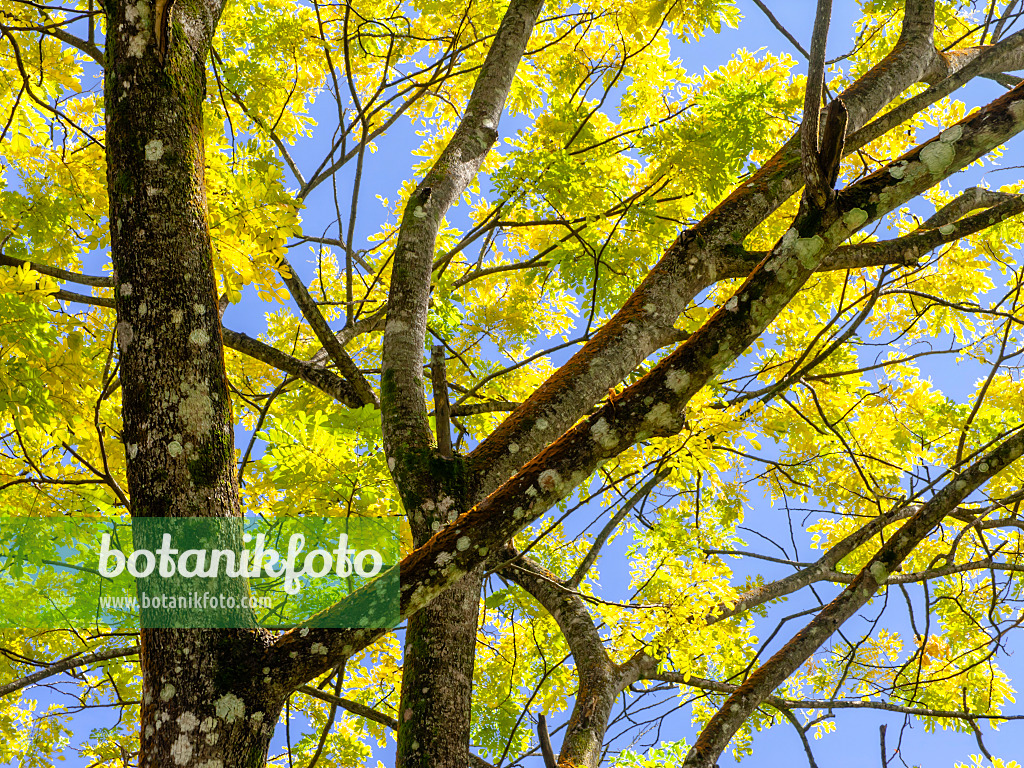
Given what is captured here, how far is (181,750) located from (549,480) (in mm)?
1155

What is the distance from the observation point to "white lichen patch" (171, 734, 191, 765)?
1908 mm

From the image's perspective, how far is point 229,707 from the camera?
6.48 ft

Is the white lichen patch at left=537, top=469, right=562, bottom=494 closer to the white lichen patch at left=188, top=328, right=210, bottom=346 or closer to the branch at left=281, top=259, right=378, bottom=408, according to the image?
the white lichen patch at left=188, top=328, right=210, bottom=346

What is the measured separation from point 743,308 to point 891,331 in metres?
4.62

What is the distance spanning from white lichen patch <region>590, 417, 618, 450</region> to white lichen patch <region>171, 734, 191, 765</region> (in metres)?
1.31

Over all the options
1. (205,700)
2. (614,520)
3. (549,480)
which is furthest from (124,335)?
(614,520)

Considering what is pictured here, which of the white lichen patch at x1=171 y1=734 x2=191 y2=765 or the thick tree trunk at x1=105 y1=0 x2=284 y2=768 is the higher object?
the thick tree trunk at x1=105 y1=0 x2=284 y2=768

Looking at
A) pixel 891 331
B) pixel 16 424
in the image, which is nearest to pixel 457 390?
pixel 16 424

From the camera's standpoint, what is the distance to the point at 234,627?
2084 mm

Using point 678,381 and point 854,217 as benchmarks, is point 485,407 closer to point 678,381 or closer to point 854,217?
point 678,381

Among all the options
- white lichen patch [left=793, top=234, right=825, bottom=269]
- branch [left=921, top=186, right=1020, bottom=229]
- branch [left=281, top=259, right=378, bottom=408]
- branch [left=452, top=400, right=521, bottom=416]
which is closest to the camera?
white lichen patch [left=793, top=234, right=825, bottom=269]

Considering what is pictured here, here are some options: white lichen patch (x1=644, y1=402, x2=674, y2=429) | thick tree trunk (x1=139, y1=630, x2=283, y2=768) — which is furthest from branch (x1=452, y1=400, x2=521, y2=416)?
thick tree trunk (x1=139, y1=630, x2=283, y2=768)

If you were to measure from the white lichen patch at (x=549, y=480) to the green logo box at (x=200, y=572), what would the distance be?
47cm

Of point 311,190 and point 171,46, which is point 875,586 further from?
point 311,190
